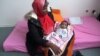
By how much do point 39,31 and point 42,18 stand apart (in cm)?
20

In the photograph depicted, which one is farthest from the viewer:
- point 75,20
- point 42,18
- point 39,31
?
point 75,20

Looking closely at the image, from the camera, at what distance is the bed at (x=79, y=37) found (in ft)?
7.77

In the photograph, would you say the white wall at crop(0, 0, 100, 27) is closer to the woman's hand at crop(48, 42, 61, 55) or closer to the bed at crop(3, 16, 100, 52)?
the bed at crop(3, 16, 100, 52)

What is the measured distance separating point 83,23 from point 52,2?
0.65 m

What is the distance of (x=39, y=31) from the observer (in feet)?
6.57

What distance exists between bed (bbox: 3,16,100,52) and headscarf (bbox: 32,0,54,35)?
1.55ft

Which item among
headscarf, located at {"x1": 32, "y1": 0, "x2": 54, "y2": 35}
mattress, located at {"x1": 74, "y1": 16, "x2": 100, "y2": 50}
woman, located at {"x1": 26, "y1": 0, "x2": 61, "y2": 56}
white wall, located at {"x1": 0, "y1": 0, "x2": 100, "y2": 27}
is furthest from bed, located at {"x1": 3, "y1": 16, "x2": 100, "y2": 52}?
headscarf, located at {"x1": 32, "y1": 0, "x2": 54, "y2": 35}

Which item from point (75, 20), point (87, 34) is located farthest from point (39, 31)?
point (75, 20)

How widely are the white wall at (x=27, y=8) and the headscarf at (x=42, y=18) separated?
3.04 ft

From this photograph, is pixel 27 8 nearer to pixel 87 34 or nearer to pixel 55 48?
pixel 87 34

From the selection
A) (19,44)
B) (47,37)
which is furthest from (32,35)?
(19,44)

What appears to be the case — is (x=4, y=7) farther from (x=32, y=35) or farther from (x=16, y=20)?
(x=32, y=35)

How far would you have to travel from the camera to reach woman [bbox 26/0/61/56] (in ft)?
6.31

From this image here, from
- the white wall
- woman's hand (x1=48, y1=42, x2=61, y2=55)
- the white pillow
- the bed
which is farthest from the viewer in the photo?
the white wall
